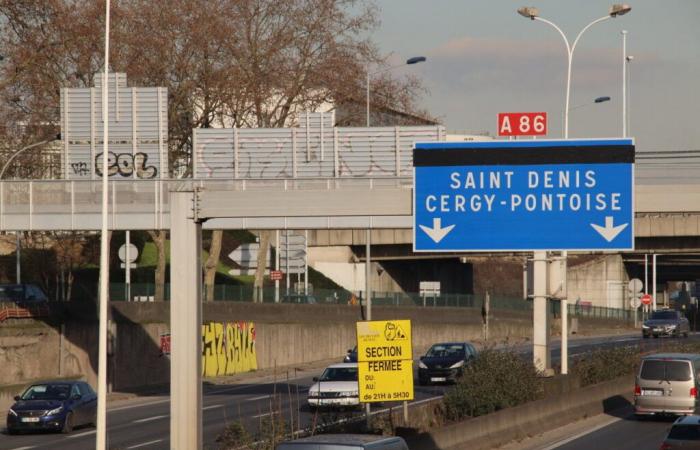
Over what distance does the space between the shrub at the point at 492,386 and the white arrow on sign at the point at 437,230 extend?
764 cm

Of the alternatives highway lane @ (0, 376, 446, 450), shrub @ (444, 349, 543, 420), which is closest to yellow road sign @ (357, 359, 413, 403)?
highway lane @ (0, 376, 446, 450)

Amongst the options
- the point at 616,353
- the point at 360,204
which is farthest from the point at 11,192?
the point at 616,353

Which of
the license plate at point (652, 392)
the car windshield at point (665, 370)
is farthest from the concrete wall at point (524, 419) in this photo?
the car windshield at point (665, 370)

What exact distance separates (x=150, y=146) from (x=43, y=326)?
16990mm

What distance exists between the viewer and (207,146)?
109 ft

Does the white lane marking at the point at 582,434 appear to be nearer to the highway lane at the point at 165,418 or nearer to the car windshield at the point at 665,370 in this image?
the car windshield at the point at 665,370

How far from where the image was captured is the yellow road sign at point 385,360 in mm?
22656

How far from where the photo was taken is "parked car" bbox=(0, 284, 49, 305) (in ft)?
162

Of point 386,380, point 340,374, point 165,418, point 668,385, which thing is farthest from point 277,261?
point 386,380

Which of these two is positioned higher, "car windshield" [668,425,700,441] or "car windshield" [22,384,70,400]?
"car windshield" [668,425,700,441]

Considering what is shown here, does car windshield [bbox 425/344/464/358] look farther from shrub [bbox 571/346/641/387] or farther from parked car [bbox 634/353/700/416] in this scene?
parked car [bbox 634/353/700/416]

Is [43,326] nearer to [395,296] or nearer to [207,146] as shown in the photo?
[207,146]

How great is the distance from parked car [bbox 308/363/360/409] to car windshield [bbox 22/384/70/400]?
7.06 m

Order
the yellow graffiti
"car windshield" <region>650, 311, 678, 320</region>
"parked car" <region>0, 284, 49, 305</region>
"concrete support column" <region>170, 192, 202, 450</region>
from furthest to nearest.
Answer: "car windshield" <region>650, 311, 678, 320</region> < the yellow graffiti < "parked car" <region>0, 284, 49, 305</region> < "concrete support column" <region>170, 192, 202, 450</region>
